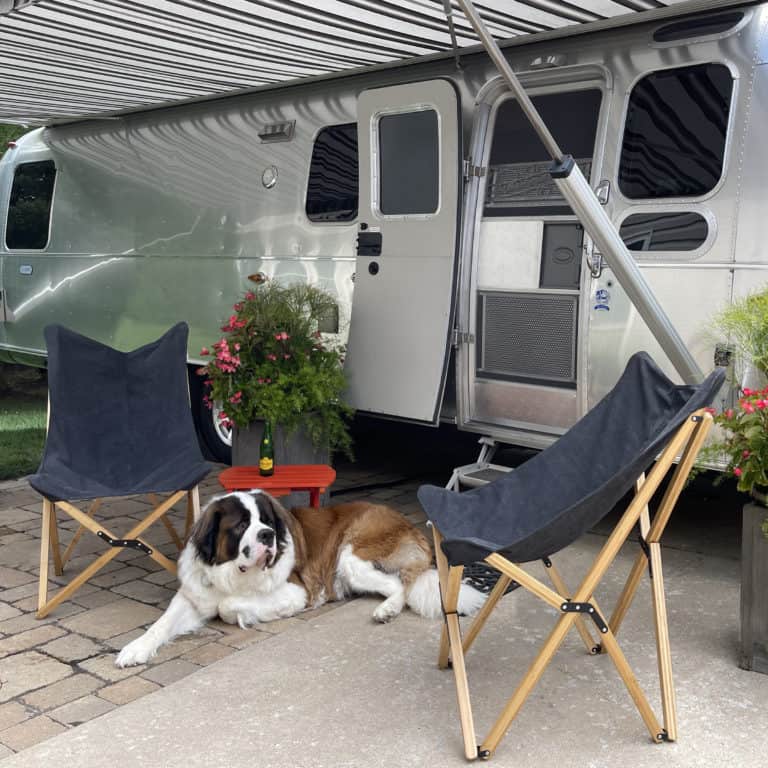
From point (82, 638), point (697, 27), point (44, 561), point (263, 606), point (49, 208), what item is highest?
point (697, 27)

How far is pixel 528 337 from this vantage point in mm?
5074

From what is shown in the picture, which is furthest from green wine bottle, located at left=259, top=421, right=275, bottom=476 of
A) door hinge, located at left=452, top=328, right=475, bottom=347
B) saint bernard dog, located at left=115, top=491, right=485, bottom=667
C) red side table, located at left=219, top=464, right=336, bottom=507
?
door hinge, located at left=452, top=328, right=475, bottom=347

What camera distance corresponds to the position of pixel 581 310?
4777 millimetres

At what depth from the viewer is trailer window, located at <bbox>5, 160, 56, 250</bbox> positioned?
323 inches

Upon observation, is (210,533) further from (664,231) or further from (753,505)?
(664,231)

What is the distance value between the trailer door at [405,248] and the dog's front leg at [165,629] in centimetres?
Answer: 195

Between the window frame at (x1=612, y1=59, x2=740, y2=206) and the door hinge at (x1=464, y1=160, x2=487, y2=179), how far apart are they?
81cm

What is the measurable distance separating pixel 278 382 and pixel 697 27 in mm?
2662

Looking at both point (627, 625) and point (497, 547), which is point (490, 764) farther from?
point (627, 625)

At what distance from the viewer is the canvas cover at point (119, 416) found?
174 inches

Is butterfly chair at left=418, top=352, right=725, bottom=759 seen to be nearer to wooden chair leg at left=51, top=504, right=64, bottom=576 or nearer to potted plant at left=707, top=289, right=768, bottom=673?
potted plant at left=707, top=289, right=768, bottom=673

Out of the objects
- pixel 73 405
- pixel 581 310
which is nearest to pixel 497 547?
pixel 581 310

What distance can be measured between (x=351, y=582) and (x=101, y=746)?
1.41 metres

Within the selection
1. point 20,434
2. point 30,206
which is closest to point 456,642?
point 20,434
